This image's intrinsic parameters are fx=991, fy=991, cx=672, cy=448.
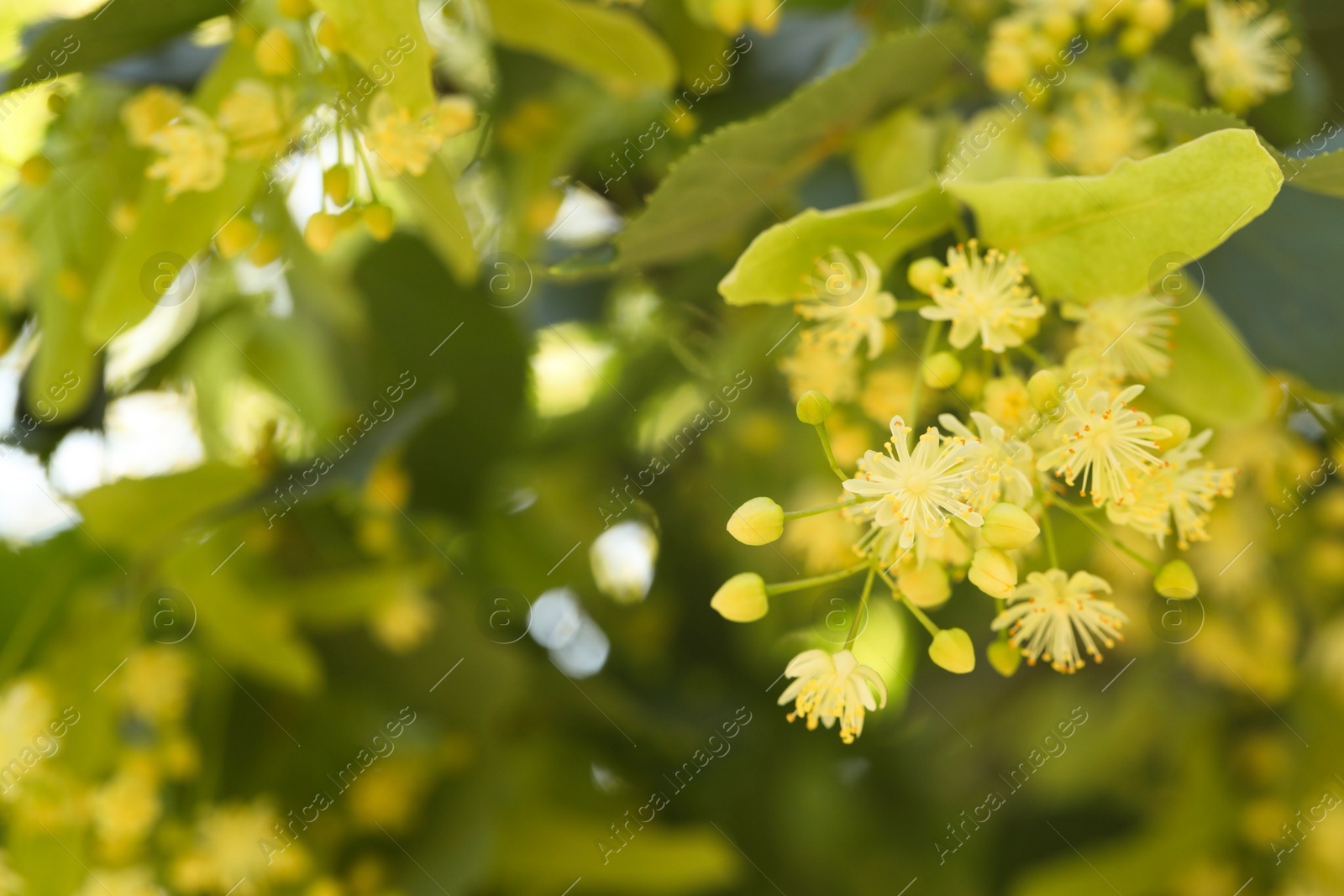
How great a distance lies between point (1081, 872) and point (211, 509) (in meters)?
0.88

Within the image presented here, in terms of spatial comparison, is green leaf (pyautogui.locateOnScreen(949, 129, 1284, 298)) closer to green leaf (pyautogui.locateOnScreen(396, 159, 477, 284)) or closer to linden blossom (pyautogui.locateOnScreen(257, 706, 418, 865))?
green leaf (pyautogui.locateOnScreen(396, 159, 477, 284))

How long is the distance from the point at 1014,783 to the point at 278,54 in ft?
3.24

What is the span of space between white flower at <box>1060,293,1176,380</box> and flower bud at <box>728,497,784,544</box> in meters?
0.17

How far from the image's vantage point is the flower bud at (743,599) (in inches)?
17.6

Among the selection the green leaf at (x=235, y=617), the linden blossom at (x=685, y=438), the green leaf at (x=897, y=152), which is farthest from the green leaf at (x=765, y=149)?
the green leaf at (x=235, y=617)

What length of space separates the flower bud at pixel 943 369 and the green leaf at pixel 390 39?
0.92 ft

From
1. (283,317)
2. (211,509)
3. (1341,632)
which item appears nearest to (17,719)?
(211,509)

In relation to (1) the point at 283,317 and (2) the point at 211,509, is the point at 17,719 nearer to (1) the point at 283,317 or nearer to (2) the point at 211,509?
(2) the point at 211,509

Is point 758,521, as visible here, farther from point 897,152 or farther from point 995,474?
point 897,152

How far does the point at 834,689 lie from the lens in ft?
1.44

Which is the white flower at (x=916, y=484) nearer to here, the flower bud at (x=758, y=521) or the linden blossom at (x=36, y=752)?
the flower bud at (x=758, y=521)

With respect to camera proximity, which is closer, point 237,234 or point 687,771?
point 237,234

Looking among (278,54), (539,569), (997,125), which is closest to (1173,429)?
(997,125)

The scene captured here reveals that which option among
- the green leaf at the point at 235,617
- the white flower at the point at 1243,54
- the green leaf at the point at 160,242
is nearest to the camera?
the green leaf at the point at 160,242
